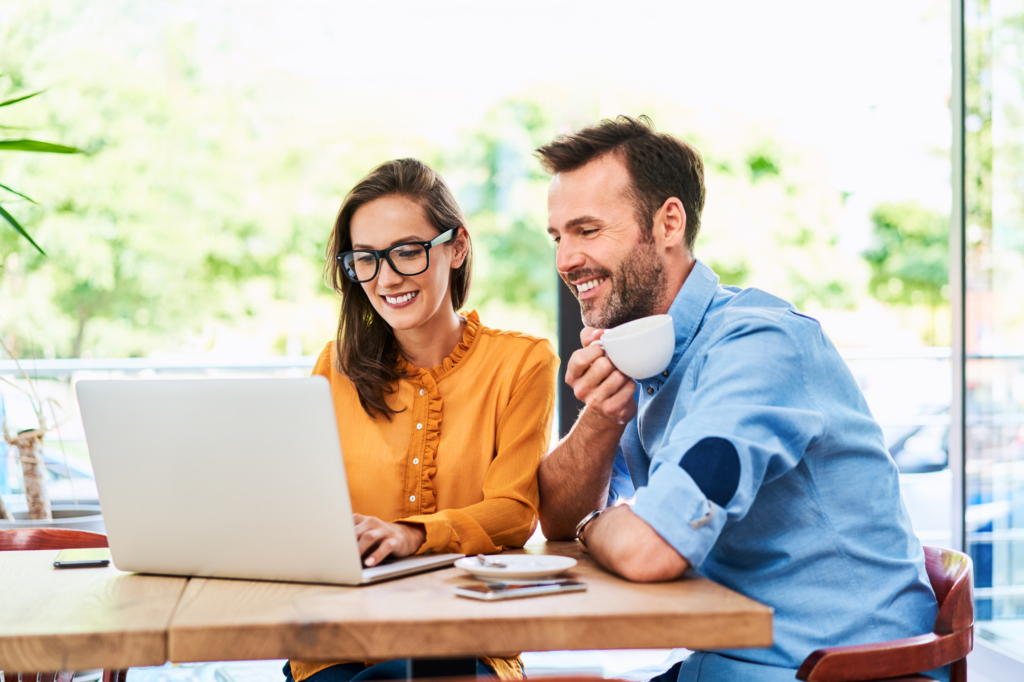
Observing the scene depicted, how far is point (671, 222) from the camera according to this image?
1.47 m

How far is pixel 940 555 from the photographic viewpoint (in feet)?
4.20

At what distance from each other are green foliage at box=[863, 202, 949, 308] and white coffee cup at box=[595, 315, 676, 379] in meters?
6.83

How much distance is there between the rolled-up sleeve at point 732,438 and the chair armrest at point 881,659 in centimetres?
18

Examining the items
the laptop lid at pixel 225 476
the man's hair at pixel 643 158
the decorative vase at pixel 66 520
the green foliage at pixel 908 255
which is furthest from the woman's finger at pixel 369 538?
the green foliage at pixel 908 255

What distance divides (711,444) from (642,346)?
0.73 feet

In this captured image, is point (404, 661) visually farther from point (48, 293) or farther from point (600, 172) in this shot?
point (48, 293)

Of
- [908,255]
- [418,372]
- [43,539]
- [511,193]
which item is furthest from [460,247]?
[908,255]

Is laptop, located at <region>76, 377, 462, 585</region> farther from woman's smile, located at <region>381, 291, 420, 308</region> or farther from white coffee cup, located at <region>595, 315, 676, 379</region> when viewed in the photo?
woman's smile, located at <region>381, 291, 420, 308</region>

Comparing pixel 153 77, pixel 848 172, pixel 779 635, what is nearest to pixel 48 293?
pixel 153 77

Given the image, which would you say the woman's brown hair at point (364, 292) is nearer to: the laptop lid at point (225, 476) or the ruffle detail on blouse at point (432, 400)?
the ruffle detail on blouse at point (432, 400)

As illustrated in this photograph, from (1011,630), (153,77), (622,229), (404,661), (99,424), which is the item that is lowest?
(1011,630)

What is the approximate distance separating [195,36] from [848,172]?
4564 millimetres

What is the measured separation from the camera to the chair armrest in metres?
0.96

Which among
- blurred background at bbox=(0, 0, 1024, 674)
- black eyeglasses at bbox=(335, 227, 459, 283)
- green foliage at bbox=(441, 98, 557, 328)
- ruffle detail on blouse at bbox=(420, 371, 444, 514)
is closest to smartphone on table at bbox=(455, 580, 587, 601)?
ruffle detail on blouse at bbox=(420, 371, 444, 514)
